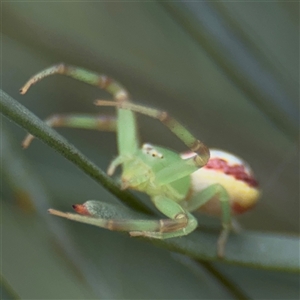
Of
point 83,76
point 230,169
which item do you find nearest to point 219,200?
point 230,169

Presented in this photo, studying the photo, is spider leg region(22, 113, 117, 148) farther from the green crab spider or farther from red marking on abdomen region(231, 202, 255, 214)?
red marking on abdomen region(231, 202, 255, 214)

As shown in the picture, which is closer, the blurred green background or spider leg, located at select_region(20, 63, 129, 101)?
spider leg, located at select_region(20, 63, 129, 101)

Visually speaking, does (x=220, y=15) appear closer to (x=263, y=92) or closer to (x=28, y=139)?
(x=263, y=92)

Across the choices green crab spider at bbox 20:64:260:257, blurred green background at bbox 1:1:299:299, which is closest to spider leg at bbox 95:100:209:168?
green crab spider at bbox 20:64:260:257

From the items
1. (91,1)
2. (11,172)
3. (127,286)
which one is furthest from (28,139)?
A: (91,1)

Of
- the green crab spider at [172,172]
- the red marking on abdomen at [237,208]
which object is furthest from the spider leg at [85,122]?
the red marking on abdomen at [237,208]

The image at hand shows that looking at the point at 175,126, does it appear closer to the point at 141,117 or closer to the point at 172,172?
the point at 172,172
